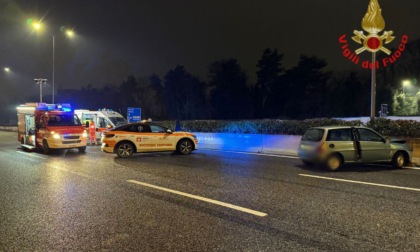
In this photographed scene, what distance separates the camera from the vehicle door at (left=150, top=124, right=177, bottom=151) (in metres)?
15.5

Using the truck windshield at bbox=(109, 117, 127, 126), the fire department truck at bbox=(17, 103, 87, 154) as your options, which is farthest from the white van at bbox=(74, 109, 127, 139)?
the fire department truck at bbox=(17, 103, 87, 154)

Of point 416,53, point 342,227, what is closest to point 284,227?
point 342,227

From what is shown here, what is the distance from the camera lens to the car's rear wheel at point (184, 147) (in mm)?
15952

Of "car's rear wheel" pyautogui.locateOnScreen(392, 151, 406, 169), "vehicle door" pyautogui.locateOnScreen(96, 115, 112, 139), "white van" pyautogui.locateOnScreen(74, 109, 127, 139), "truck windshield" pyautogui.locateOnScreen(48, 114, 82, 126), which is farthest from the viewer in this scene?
"white van" pyautogui.locateOnScreen(74, 109, 127, 139)

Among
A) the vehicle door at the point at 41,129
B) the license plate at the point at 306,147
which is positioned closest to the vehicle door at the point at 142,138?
the vehicle door at the point at 41,129

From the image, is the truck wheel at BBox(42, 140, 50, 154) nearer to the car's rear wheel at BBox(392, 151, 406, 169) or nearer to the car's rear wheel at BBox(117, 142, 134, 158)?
the car's rear wheel at BBox(117, 142, 134, 158)

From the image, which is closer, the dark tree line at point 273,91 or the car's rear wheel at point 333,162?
the car's rear wheel at point 333,162

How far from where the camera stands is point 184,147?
16.0 m

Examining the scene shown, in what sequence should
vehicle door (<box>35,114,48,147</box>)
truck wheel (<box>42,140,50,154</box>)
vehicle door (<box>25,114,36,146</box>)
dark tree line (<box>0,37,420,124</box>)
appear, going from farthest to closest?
1. dark tree line (<box>0,37,420,124</box>)
2. vehicle door (<box>25,114,36,146</box>)
3. vehicle door (<box>35,114,48,147</box>)
4. truck wheel (<box>42,140,50,154</box>)

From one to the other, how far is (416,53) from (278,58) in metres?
19.8

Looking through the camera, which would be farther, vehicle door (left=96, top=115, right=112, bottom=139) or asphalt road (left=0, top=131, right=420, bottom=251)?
vehicle door (left=96, top=115, right=112, bottom=139)

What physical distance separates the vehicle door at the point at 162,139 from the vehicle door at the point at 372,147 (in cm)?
766

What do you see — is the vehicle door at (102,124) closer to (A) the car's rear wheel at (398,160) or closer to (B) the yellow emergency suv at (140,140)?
(B) the yellow emergency suv at (140,140)

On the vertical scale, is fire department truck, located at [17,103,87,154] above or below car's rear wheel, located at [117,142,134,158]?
above
